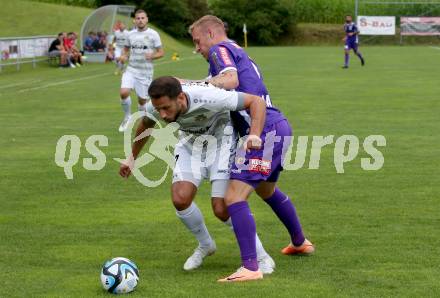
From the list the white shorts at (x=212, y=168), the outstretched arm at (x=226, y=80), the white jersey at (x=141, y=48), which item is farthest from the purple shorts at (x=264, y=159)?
the white jersey at (x=141, y=48)

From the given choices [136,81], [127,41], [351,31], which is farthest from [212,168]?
[351,31]

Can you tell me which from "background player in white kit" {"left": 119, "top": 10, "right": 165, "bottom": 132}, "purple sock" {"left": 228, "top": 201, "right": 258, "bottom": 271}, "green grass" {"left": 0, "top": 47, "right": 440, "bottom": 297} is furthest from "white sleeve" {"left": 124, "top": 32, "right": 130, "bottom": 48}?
"purple sock" {"left": 228, "top": 201, "right": 258, "bottom": 271}

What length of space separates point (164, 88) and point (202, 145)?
0.91 meters

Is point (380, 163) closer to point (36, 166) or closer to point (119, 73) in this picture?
point (36, 166)

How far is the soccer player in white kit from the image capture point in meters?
6.55

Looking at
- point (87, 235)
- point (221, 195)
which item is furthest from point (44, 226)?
point (221, 195)

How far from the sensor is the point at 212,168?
700 centimetres

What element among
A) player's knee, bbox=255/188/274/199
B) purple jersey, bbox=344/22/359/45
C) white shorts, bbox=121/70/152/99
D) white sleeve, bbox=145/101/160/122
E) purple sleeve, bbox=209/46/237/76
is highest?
purple sleeve, bbox=209/46/237/76

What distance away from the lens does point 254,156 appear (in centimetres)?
672

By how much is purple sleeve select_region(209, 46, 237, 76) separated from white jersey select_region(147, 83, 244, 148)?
0.25 metres

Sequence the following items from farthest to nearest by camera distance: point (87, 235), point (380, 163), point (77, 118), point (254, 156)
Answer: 1. point (77, 118)
2. point (380, 163)
3. point (87, 235)
4. point (254, 156)

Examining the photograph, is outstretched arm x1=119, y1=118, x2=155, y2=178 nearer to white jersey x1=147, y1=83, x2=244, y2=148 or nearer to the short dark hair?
white jersey x1=147, y1=83, x2=244, y2=148

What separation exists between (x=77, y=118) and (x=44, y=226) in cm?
1030

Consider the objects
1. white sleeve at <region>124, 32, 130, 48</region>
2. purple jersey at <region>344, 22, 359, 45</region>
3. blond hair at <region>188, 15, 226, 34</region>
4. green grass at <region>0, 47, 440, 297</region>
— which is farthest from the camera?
purple jersey at <region>344, 22, 359, 45</region>
